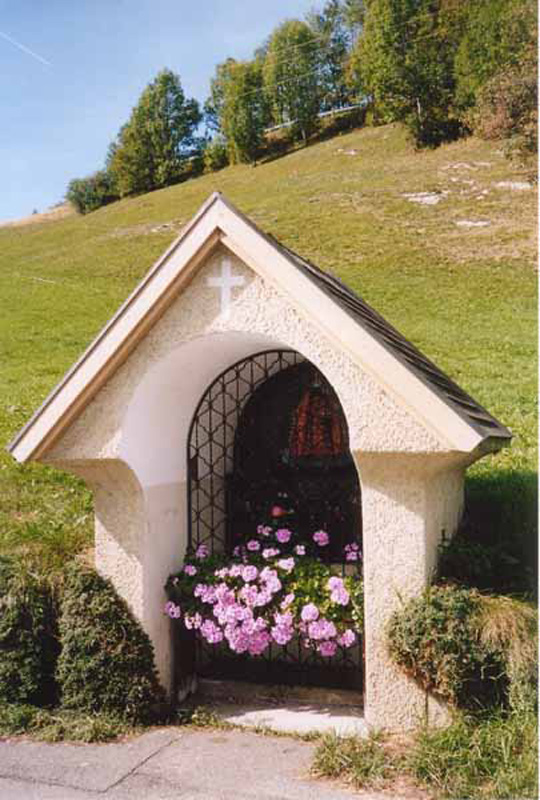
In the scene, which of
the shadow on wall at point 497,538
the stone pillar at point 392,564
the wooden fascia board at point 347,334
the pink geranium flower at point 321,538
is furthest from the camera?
the pink geranium flower at point 321,538

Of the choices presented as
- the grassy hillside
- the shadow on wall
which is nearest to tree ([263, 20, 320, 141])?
the grassy hillside

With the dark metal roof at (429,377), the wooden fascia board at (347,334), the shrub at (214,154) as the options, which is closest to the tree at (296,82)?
the shrub at (214,154)

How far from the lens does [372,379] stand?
564 cm

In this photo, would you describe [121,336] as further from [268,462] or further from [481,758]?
[481,758]

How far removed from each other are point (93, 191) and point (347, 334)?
6470 cm

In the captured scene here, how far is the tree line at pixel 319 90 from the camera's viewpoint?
56.4 m

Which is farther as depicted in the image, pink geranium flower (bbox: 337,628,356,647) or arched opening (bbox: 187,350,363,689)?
arched opening (bbox: 187,350,363,689)

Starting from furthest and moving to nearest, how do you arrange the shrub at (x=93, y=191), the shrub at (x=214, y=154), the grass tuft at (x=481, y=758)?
1. the shrub at (x=214, y=154)
2. the shrub at (x=93, y=191)
3. the grass tuft at (x=481, y=758)

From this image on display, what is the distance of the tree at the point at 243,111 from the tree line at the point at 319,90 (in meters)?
0.08

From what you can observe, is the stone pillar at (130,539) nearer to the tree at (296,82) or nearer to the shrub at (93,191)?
the shrub at (93,191)

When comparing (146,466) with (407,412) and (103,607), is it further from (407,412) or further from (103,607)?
(407,412)

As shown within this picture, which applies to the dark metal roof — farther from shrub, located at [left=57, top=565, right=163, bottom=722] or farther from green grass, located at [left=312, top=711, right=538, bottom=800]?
shrub, located at [left=57, top=565, right=163, bottom=722]

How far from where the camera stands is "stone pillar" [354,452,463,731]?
577cm

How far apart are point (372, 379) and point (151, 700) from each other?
299 cm
